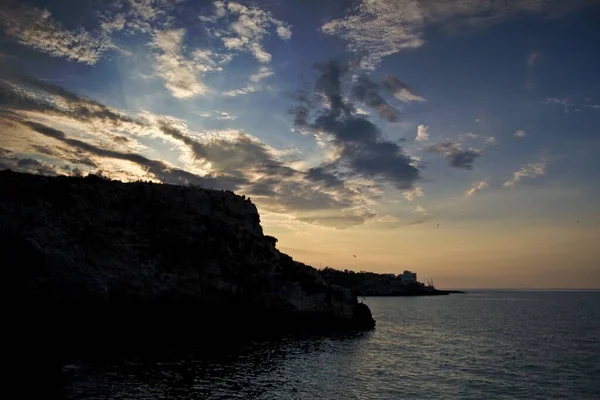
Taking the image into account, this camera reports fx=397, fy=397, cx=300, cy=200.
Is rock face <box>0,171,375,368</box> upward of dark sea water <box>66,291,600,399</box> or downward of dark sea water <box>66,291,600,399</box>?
upward

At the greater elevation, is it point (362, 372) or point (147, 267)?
point (147, 267)

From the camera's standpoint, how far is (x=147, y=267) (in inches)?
2598

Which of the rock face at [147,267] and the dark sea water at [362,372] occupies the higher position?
the rock face at [147,267]

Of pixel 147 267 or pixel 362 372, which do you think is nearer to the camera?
pixel 362 372

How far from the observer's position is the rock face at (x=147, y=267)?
51.7 metres

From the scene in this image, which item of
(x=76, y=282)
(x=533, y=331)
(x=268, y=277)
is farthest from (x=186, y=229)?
(x=533, y=331)

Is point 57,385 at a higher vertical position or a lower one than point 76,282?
lower

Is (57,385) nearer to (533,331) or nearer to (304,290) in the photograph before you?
(304,290)

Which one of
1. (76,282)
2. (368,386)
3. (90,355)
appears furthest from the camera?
(76,282)

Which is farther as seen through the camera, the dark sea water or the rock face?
the rock face

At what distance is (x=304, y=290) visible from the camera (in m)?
81.7

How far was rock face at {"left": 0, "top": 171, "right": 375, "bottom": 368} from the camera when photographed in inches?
2036

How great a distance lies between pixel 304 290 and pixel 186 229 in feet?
87.7

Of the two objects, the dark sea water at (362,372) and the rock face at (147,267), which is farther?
the rock face at (147,267)
